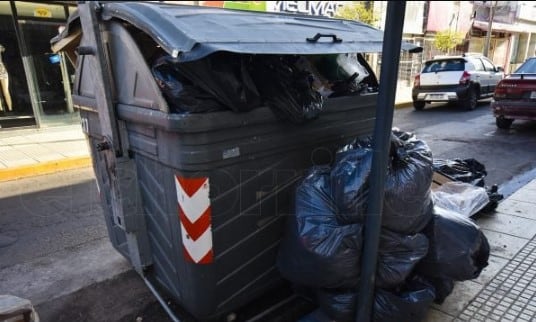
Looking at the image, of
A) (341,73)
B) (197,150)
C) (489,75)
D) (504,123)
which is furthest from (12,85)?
(489,75)

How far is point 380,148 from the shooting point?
1746 mm

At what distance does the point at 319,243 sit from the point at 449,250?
2.62 feet

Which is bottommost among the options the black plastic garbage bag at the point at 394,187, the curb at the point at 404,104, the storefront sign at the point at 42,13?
the curb at the point at 404,104

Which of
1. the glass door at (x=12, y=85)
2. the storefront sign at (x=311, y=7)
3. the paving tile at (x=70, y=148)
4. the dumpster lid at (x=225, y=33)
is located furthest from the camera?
the storefront sign at (x=311, y=7)

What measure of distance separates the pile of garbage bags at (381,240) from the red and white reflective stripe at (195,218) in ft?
1.54

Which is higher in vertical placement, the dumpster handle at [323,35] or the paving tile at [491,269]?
the dumpster handle at [323,35]

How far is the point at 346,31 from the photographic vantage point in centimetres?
254

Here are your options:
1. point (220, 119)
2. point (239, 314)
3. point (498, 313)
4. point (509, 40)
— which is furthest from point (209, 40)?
point (509, 40)

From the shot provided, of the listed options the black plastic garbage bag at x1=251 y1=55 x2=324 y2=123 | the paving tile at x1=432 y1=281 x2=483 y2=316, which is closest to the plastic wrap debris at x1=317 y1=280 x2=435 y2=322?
the paving tile at x1=432 y1=281 x2=483 y2=316

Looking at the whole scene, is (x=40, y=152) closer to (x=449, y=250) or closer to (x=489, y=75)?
(x=449, y=250)

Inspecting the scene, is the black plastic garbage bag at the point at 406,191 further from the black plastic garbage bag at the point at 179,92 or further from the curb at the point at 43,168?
the curb at the point at 43,168

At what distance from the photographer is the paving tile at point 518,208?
12.2 ft

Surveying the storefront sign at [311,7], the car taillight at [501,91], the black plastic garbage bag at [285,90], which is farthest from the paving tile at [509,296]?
the storefront sign at [311,7]

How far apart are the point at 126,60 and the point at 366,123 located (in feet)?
5.24
